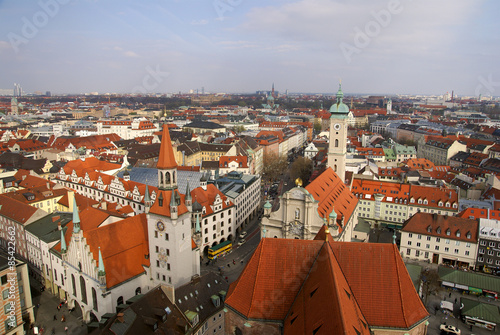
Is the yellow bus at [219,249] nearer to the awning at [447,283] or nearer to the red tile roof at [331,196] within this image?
the red tile roof at [331,196]

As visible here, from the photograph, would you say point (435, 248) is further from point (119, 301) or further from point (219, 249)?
point (119, 301)

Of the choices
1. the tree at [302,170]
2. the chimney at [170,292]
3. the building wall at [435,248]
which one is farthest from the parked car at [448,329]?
the tree at [302,170]

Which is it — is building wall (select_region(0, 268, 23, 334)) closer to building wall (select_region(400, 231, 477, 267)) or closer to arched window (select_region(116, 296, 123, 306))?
arched window (select_region(116, 296, 123, 306))

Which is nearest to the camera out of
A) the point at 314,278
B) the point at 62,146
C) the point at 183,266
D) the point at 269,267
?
the point at 314,278

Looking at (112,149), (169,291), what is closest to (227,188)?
(169,291)

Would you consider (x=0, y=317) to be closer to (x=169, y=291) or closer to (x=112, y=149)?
(x=169, y=291)

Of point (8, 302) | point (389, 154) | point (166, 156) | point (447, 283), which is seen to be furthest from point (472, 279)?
point (389, 154)
